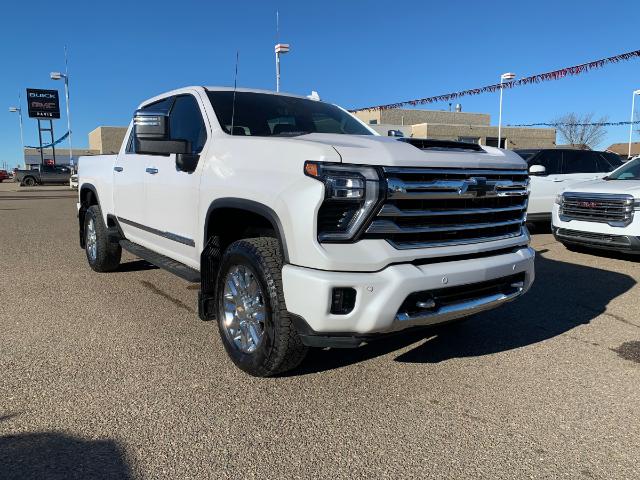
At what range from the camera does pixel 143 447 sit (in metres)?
2.61

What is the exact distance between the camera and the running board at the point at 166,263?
4090mm

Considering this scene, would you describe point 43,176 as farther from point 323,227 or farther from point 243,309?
point 323,227

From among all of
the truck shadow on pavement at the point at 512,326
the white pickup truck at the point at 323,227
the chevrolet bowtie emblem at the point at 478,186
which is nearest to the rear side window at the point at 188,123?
the white pickup truck at the point at 323,227

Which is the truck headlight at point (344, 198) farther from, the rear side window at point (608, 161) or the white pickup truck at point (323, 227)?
the rear side window at point (608, 161)

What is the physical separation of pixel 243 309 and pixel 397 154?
4.66 ft

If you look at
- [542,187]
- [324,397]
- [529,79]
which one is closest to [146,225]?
[324,397]

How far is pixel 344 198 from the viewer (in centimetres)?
276

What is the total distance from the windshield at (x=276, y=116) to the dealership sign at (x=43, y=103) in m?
60.2

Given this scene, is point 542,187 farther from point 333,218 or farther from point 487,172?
point 333,218

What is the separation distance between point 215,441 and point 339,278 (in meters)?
1.05

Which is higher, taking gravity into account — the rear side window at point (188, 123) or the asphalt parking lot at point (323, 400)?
the rear side window at point (188, 123)

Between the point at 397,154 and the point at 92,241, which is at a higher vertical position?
the point at 397,154

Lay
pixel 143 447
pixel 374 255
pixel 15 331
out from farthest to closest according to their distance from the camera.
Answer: pixel 15 331 → pixel 374 255 → pixel 143 447

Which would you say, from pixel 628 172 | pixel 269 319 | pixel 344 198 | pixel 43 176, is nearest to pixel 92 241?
pixel 269 319
